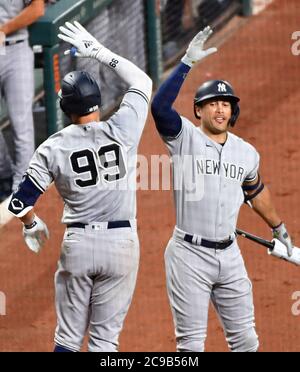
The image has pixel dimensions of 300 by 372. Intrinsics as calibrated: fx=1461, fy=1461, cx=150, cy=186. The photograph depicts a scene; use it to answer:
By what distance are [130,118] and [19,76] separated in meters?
3.47

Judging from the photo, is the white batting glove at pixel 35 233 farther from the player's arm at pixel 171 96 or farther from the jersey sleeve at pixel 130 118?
the player's arm at pixel 171 96

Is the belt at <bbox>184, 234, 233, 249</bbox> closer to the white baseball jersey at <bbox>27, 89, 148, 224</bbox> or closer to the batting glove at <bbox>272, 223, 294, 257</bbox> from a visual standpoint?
the white baseball jersey at <bbox>27, 89, 148, 224</bbox>

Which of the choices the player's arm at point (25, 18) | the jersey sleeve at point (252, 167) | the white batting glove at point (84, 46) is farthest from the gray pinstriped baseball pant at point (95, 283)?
the player's arm at point (25, 18)

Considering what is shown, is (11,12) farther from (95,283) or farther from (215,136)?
(95,283)

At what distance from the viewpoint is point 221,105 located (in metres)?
8.08

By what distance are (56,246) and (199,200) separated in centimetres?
288

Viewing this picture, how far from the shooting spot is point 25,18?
1128 cm

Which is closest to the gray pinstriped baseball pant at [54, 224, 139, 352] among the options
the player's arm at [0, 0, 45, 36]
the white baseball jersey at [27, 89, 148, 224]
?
the white baseball jersey at [27, 89, 148, 224]

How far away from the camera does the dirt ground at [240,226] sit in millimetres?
9430

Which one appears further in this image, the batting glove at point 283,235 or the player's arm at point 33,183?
the batting glove at point 283,235

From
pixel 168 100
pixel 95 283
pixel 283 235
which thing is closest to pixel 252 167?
pixel 283 235

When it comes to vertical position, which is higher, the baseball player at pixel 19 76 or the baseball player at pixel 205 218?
the baseball player at pixel 19 76
